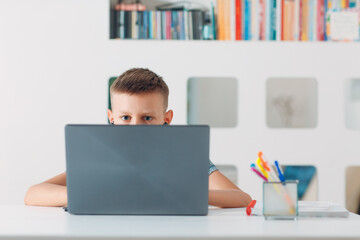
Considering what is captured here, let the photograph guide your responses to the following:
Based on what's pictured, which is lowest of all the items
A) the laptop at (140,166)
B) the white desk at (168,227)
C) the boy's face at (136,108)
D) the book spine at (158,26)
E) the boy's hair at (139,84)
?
the white desk at (168,227)

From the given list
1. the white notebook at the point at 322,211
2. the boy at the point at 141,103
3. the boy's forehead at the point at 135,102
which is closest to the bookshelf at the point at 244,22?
the boy at the point at 141,103

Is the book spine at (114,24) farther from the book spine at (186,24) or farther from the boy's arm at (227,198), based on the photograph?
Result: the boy's arm at (227,198)

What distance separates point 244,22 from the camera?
3127 millimetres

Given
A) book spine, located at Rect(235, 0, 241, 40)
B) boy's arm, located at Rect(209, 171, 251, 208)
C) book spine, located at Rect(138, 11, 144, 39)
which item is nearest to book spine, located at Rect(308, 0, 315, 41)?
book spine, located at Rect(235, 0, 241, 40)

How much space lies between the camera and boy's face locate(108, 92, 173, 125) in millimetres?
1883

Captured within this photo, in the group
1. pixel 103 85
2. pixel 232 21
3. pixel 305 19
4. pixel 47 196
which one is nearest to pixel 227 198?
pixel 47 196

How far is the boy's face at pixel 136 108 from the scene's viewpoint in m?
1.88

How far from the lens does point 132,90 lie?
6.18ft

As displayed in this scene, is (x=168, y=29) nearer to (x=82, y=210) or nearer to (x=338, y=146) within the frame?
(x=338, y=146)

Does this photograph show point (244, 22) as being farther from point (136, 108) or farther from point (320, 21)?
point (136, 108)

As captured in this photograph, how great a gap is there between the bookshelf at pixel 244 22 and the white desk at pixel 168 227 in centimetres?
197

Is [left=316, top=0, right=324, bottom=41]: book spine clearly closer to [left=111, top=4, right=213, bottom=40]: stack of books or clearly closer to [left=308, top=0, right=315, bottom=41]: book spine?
[left=308, top=0, right=315, bottom=41]: book spine

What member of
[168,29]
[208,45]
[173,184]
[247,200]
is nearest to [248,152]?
[208,45]

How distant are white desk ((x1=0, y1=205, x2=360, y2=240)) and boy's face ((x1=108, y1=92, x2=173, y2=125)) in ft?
2.15
